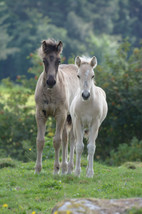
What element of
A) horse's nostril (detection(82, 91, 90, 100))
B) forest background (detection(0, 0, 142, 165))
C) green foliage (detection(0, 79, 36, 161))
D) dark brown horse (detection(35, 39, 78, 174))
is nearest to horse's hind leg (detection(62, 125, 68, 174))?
dark brown horse (detection(35, 39, 78, 174))

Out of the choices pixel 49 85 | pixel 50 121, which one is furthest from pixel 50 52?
pixel 50 121

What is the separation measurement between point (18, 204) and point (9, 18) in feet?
188

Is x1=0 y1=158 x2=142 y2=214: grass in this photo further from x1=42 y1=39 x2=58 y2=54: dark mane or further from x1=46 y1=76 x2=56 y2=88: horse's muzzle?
x1=42 y1=39 x2=58 y2=54: dark mane

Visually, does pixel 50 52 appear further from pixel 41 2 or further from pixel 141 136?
pixel 41 2

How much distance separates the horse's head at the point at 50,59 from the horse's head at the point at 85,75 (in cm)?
75

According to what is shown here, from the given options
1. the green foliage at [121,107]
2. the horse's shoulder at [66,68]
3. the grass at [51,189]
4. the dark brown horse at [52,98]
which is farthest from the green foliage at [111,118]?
the grass at [51,189]

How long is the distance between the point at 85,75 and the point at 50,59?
1.28m

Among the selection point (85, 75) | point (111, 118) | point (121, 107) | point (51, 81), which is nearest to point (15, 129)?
point (111, 118)

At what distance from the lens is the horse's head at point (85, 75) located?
8219 millimetres

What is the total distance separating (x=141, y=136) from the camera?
720 inches

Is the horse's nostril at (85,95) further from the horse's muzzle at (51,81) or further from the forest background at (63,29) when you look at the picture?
the forest background at (63,29)

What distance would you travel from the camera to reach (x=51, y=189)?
25.2ft

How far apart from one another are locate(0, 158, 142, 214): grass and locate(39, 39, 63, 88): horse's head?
2076mm

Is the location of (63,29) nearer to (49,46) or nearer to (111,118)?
(111,118)
